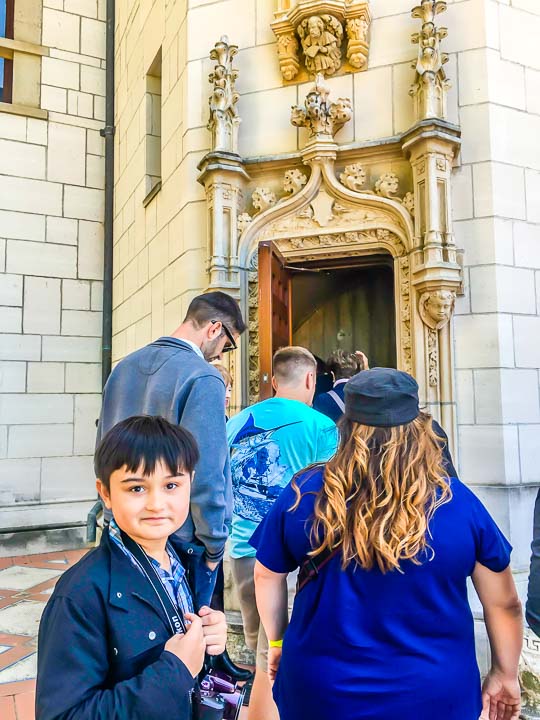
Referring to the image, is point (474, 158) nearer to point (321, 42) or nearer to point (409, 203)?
point (409, 203)

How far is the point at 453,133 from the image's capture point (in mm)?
3949

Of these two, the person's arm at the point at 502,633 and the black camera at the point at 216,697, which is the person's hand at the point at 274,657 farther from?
the person's arm at the point at 502,633

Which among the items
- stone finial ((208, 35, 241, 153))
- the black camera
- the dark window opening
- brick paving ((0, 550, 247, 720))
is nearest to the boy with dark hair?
the black camera

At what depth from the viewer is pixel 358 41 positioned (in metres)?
4.27

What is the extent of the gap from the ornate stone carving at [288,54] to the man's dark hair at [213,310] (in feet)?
9.59

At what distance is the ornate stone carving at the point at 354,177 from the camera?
429cm

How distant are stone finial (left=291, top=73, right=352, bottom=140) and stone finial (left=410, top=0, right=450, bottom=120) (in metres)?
0.56

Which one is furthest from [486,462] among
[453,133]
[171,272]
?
[171,272]

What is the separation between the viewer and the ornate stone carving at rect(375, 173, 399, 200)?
13.7 feet

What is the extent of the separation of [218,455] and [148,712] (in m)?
1.02

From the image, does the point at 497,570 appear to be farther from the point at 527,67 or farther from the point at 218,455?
the point at 527,67

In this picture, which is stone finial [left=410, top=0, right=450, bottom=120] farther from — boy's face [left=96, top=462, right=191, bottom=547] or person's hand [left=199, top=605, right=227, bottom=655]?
person's hand [left=199, top=605, right=227, bottom=655]

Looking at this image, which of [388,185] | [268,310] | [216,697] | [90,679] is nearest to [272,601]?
[216,697]

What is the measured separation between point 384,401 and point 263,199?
3.39 meters
